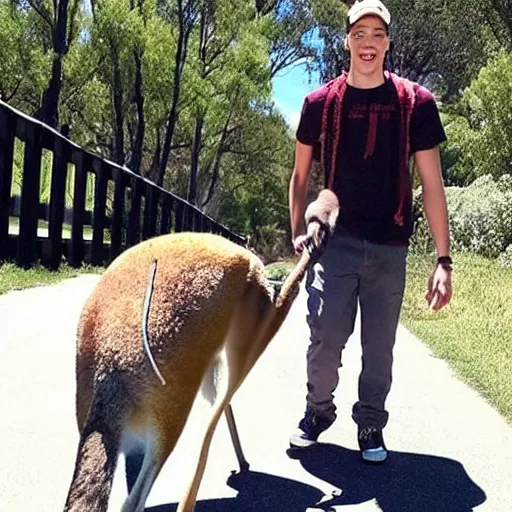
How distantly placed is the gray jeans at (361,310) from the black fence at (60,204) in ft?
24.0

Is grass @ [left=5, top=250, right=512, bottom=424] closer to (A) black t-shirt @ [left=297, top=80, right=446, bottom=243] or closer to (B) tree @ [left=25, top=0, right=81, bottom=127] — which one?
(A) black t-shirt @ [left=297, top=80, right=446, bottom=243]

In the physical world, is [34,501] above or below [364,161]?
below

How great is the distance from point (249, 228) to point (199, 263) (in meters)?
47.0

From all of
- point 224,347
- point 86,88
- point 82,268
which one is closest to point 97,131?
point 86,88

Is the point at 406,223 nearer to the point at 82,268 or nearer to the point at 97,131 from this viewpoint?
the point at 82,268

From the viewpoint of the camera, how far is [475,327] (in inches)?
354

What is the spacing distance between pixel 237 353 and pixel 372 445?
1.76 m

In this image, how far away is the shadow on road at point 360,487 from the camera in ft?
12.4

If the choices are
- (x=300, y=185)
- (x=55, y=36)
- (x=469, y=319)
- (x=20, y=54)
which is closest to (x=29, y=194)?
(x=469, y=319)

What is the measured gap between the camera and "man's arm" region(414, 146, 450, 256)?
4.20 m

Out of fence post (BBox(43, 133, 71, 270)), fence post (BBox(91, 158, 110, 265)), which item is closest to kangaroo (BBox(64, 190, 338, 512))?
fence post (BBox(43, 133, 71, 270))

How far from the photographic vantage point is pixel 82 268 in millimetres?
13547

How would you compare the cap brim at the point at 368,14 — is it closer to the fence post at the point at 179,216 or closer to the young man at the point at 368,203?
the young man at the point at 368,203

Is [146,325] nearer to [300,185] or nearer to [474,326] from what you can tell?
[300,185]
